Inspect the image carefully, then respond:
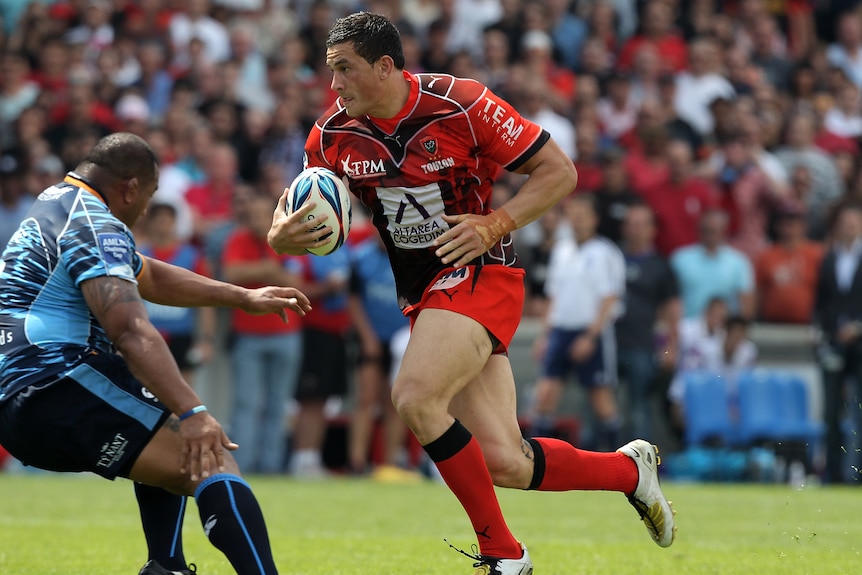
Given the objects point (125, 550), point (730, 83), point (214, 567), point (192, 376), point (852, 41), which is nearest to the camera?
point (214, 567)

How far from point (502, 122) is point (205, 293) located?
5.28 feet

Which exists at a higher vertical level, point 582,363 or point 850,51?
point 850,51

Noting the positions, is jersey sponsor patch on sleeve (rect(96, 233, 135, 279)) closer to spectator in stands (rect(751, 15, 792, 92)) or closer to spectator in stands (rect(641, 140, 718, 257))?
spectator in stands (rect(641, 140, 718, 257))

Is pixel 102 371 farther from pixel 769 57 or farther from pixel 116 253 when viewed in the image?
pixel 769 57

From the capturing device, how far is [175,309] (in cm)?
1343

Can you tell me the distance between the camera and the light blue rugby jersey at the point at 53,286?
517 cm

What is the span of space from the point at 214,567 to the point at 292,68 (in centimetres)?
1099

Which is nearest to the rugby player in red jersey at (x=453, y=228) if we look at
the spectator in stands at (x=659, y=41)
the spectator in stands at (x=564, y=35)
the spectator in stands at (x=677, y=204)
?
the spectator in stands at (x=677, y=204)

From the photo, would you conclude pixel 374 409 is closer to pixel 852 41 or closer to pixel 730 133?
pixel 730 133

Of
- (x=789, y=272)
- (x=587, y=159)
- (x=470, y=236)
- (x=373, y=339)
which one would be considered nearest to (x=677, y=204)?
(x=587, y=159)

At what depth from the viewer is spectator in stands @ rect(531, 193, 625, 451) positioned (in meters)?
13.6

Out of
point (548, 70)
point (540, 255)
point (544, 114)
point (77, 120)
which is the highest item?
point (548, 70)

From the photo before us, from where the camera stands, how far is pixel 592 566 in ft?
22.9

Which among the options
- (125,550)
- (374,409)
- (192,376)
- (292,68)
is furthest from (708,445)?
(125,550)
